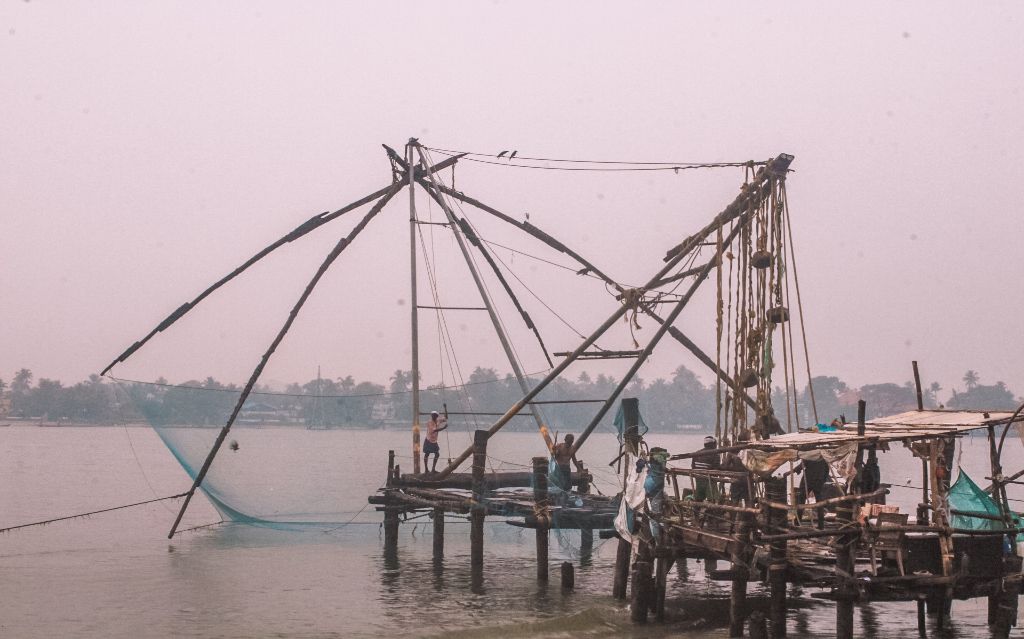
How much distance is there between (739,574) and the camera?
488 inches

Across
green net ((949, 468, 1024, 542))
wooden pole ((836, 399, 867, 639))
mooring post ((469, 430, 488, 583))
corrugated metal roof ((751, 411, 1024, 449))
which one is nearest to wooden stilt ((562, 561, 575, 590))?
mooring post ((469, 430, 488, 583))

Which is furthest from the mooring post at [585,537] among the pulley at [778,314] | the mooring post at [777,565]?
the mooring post at [777,565]

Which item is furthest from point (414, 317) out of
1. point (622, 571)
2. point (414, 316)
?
point (622, 571)

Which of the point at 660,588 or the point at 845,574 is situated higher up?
the point at 845,574

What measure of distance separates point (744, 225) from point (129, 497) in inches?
1588

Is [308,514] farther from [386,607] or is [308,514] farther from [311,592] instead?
[386,607]

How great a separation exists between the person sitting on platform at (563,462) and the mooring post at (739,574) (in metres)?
5.51

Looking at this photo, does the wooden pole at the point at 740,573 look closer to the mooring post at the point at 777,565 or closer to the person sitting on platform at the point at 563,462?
the mooring post at the point at 777,565

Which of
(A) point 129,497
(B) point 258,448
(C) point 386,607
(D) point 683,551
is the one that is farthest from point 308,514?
(B) point 258,448

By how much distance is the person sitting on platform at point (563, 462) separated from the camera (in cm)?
1795

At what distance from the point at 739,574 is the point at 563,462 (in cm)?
605

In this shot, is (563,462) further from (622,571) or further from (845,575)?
(845,575)

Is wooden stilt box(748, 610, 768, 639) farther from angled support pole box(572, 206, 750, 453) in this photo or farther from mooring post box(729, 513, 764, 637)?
angled support pole box(572, 206, 750, 453)

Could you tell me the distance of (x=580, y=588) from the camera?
18344 mm
